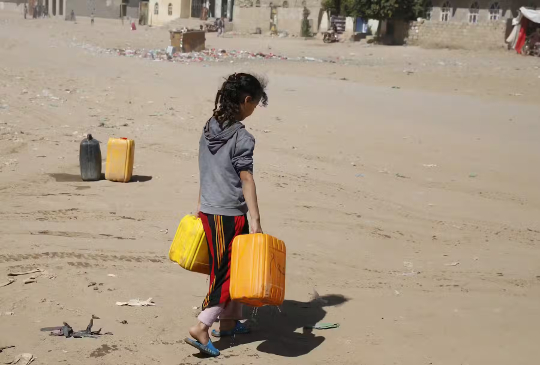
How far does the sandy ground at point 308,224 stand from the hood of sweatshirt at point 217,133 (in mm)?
1237

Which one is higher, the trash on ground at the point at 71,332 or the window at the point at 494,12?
the window at the point at 494,12

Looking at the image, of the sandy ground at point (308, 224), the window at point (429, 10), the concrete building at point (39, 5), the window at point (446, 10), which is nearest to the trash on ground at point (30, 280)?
the sandy ground at point (308, 224)

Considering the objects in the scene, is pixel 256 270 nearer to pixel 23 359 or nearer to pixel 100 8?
pixel 23 359

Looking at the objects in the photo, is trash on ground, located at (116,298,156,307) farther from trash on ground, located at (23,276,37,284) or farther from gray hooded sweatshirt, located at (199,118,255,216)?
gray hooded sweatshirt, located at (199,118,255,216)

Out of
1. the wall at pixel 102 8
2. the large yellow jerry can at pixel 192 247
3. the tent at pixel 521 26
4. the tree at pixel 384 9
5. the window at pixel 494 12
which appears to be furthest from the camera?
the wall at pixel 102 8

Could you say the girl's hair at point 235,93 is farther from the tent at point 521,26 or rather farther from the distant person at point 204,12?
the distant person at point 204,12

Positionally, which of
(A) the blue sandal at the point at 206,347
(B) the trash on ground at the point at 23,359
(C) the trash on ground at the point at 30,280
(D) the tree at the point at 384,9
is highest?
(D) the tree at the point at 384,9

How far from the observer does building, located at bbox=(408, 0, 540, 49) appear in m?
35.9

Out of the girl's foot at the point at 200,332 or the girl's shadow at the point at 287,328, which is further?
the girl's shadow at the point at 287,328

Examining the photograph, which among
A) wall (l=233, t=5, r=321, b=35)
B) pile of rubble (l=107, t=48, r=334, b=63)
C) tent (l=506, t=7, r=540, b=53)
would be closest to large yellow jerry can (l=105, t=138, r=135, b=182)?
pile of rubble (l=107, t=48, r=334, b=63)

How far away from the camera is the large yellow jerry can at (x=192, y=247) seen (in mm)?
4227

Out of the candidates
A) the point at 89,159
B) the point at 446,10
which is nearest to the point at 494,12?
the point at 446,10

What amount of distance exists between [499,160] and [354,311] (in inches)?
260

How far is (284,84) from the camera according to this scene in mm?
19125
